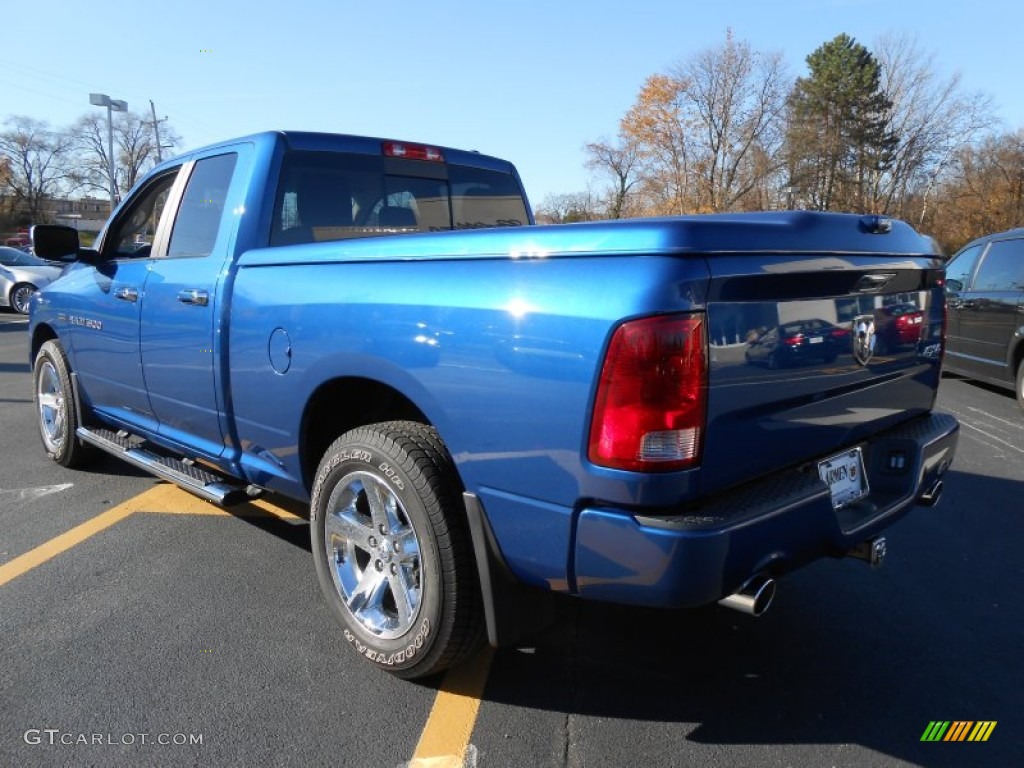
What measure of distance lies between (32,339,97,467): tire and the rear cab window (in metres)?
2.36

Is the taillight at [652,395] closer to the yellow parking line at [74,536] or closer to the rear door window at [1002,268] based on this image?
the yellow parking line at [74,536]

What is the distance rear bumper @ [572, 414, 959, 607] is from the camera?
6.15 feet

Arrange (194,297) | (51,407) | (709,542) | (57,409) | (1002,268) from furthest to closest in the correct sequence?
(1002,268) < (51,407) < (57,409) < (194,297) < (709,542)

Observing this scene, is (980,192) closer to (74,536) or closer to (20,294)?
(20,294)

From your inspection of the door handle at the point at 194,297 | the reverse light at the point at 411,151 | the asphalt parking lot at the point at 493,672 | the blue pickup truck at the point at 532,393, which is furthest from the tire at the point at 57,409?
the reverse light at the point at 411,151

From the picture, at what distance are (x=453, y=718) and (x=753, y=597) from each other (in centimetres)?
106

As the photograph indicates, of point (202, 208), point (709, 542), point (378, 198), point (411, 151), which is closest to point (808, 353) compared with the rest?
point (709, 542)

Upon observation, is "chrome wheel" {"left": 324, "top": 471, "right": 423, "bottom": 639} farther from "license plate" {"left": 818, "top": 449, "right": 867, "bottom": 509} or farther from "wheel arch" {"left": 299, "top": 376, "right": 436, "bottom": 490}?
"license plate" {"left": 818, "top": 449, "right": 867, "bottom": 509}

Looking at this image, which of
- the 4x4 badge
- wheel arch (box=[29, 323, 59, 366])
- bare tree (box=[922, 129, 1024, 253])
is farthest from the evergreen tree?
the 4x4 badge

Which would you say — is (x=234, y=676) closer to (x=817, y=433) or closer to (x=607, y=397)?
(x=607, y=397)

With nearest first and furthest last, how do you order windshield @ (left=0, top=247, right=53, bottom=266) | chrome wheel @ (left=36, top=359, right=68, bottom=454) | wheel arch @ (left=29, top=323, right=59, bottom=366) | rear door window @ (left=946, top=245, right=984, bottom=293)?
chrome wheel @ (left=36, top=359, right=68, bottom=454), wheel arch @ (left=29, top=323, right=59, bottom=366), rear door window @ (left=946, top=245, right=984, bottom=293), windshield @ (left=0, top=247, right=53, bottom=266)

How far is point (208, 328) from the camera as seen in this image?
10.6 feet

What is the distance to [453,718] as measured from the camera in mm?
2410

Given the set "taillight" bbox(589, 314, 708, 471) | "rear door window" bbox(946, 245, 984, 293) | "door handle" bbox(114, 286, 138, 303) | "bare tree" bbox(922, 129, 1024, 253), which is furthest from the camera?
"bare tree" bbox(922, 129, 1024, 253)
